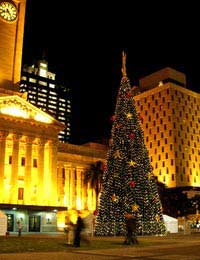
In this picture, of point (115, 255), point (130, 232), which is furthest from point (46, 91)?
point (115, 255)

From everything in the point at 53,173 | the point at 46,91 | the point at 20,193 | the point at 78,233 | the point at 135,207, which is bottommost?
the point at 78,233

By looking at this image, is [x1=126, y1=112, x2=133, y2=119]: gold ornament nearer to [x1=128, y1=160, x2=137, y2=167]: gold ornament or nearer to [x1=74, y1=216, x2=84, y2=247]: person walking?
[x1=128, y1=160, x2=137, y2=167]: gold ornament

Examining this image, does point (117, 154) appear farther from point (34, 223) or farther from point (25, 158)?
point (25, 158)

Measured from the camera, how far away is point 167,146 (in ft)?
376

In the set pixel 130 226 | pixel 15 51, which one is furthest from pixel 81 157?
pixel 130 226

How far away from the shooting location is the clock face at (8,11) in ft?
228

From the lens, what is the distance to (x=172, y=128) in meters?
115

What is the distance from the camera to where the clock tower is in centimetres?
6850

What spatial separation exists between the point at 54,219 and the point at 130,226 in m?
37.4

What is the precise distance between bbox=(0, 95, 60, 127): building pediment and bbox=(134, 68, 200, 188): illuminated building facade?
55.6m

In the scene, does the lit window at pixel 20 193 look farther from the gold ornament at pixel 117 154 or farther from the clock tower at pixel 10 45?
the gold ornament at pixel 117 154

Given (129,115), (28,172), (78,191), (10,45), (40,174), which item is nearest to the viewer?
(129,115)

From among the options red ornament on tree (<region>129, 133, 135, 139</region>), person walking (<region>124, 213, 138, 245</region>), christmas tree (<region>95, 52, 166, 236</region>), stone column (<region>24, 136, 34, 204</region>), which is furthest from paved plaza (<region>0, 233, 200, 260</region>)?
stone column (<region>24, 136, 34, 204</region>)

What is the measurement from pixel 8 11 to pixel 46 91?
109 metres
